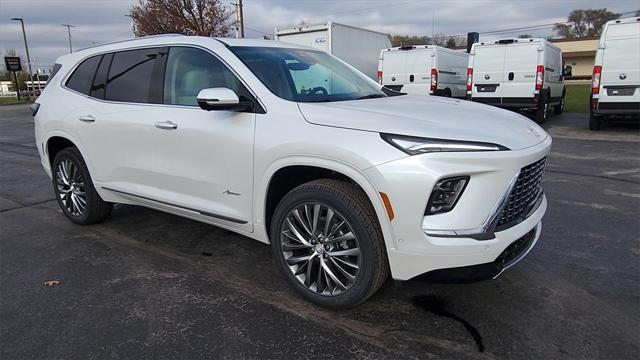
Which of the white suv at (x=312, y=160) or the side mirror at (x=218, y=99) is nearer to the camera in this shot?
the white suv at (x=312, y=160)

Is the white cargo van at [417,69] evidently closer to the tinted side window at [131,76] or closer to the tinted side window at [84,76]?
the tinted side window at [84,76]

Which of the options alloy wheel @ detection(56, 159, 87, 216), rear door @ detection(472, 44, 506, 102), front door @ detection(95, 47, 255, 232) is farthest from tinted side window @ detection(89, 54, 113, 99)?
rear door @ detection(472, 44, 506, 102)

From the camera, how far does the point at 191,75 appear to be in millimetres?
3877

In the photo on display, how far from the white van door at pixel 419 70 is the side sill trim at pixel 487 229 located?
13150mm

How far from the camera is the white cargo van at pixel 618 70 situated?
36.8 ft

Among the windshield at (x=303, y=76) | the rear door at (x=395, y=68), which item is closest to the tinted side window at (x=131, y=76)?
the windshield at (x=303, y=76)

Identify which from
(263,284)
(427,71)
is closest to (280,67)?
(263,284)

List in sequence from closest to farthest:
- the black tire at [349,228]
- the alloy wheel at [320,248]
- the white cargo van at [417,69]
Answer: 1. the black tire at [349,228]
2. the alloy wheel at [320,248]
3. the white cargo van at [417,69]

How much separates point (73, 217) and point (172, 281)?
82.2 inches

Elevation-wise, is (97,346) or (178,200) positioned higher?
(178,200)

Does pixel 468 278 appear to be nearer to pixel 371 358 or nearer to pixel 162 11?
pixel 371 358

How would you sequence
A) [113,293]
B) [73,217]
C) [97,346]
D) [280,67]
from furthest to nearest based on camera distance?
[73,217] < [280,67] < [113,293] < [97,346]

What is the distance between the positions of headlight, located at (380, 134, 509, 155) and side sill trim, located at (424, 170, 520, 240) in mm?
264

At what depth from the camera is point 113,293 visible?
3480mm
